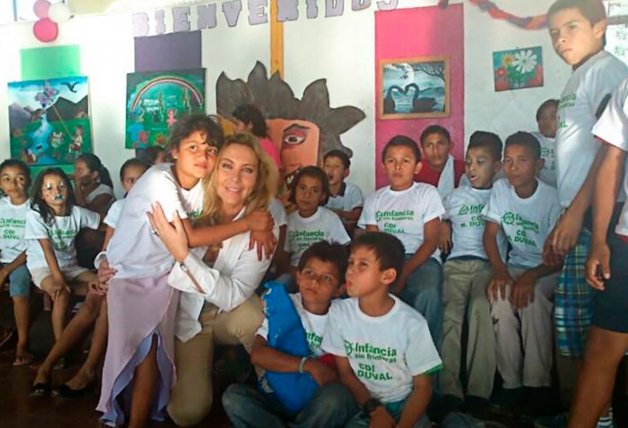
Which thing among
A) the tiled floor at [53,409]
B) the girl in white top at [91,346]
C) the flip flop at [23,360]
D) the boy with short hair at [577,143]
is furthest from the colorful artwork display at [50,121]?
the boy with short hair at [577,143]

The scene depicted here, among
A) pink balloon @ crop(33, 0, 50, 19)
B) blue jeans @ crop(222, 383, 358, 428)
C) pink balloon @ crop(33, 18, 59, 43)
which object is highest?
pink balloon @ crop(33, 0, 50, 19)

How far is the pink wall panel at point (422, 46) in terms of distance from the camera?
124 inches

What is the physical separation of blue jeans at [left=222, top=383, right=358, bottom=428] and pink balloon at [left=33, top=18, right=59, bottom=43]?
9.27ft

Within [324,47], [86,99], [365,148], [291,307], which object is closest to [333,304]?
[291,307]

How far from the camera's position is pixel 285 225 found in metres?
2.97

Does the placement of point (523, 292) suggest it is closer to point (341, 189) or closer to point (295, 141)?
point (341, 189)

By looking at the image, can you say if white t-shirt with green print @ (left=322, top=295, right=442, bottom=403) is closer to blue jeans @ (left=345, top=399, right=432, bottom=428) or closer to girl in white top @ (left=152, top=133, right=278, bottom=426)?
blue jeans @ (left=345, top=399, right=432, bottom=428)

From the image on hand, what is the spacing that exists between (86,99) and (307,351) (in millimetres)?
2485

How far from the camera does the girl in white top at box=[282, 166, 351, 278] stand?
10.1 ft

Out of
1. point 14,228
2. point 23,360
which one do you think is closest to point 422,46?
point 14,228

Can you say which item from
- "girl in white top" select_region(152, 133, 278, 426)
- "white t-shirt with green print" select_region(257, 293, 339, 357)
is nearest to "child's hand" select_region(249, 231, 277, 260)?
"girl in white top" select_region(152, 133, 278, 426)

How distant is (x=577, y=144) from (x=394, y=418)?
115 cm

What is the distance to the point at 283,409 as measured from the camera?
7.59 feet

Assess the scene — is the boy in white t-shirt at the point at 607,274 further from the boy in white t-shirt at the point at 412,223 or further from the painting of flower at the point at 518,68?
the painting of flower at the point at 518,68
